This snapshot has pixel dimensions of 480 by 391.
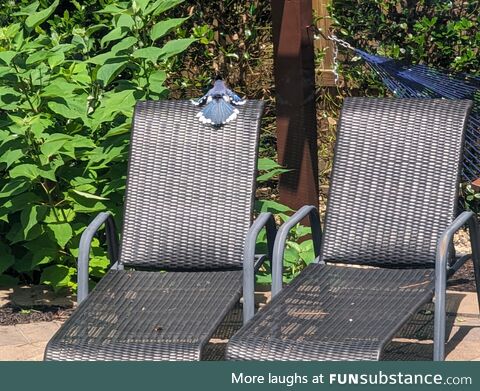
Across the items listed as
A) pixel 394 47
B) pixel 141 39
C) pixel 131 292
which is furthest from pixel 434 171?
pixel 394 47

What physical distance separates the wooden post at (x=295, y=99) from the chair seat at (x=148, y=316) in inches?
52.4

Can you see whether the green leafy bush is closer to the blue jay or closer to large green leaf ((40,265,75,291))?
large green leaf ((40,265,75,291))

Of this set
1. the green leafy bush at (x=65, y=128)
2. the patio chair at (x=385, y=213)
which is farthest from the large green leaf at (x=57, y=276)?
the patio chair at (x=385, y=213)

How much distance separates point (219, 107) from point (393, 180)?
0.73 meters

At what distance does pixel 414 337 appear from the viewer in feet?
14.4

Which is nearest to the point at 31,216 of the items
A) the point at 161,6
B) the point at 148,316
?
the point at 161,6

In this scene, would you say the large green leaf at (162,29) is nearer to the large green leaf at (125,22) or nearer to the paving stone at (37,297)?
the large green leaf at (125,22)

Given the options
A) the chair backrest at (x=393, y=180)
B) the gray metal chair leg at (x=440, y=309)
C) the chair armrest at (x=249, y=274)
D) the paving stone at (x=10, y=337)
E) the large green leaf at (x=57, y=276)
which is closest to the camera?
the gray metal chair leg at (x=440, y=309)

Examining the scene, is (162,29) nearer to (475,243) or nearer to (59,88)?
(59,88)

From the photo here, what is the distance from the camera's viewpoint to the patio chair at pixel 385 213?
411 cm

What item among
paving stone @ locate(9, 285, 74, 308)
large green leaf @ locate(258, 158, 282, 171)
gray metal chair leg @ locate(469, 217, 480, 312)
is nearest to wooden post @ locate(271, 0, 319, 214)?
large green leaf @ locate(258, 158, 282, 171)

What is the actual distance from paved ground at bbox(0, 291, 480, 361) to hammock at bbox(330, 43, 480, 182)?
857 millimetres

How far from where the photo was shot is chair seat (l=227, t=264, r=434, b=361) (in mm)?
3652

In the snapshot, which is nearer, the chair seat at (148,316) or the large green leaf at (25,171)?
the chair seat at (148,316)
